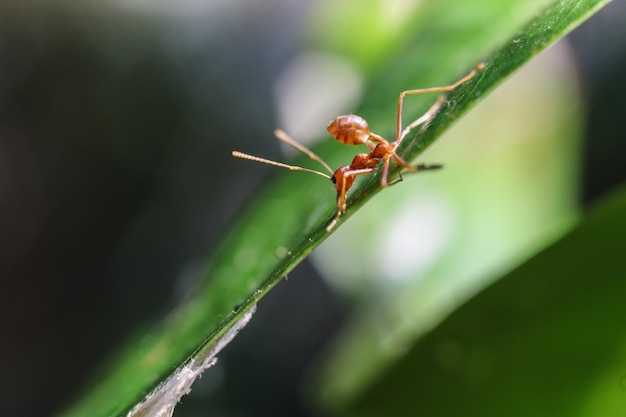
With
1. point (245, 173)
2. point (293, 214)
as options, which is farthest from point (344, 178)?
point (245, 173)

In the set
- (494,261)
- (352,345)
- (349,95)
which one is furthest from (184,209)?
(494,261)

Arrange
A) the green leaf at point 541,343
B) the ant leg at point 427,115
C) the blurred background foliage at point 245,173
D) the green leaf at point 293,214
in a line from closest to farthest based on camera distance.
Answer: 1. the green leaf at point 293,214
2. the green leaf at point 541,343
3. the ant leg at point 427,115
4. the blurred background foliage at point 245,173

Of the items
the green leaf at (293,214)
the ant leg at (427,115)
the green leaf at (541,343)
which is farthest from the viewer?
the ant leg at (427,115)

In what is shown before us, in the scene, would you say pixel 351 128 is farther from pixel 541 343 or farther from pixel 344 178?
pixel 541 343

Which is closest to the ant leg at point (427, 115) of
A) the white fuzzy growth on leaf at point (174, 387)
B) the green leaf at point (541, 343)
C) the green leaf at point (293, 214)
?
the green leaf at point (293, 214)

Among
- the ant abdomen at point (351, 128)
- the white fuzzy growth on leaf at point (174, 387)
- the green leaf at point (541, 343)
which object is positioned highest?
the ant abdomen at point (351, 128)

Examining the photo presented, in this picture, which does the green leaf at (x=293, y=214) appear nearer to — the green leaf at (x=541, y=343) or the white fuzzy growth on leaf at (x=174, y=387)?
the white fuzzy growth on leaf at (x=174, y=387)

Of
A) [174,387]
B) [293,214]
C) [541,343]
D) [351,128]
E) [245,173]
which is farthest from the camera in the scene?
[245,173]
